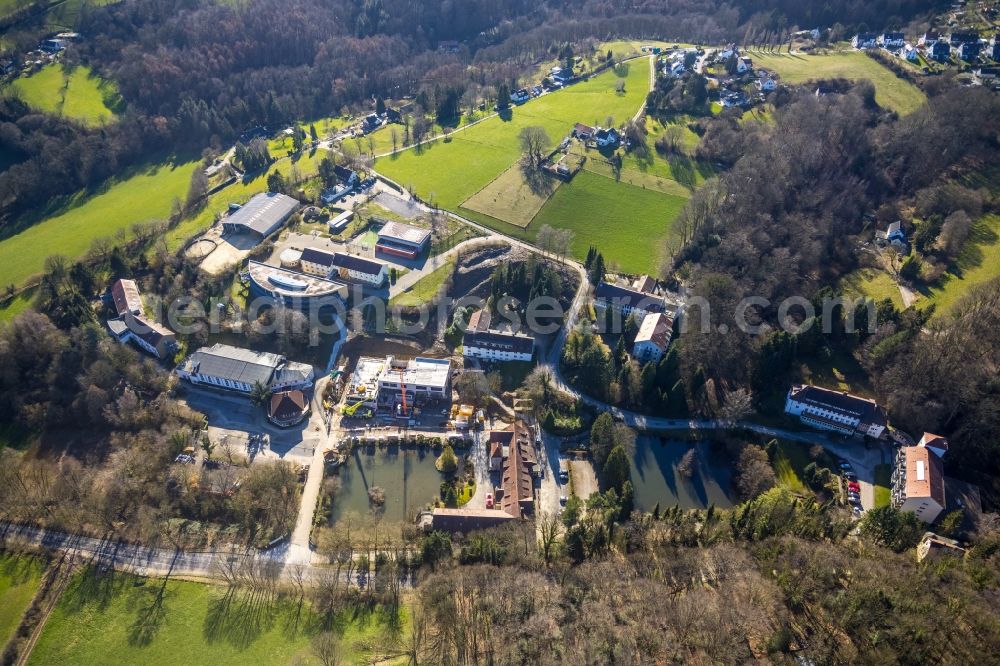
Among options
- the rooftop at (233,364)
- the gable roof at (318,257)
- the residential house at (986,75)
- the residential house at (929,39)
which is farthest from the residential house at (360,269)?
the residential house at (929,39)

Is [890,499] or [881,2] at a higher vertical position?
[881,2]

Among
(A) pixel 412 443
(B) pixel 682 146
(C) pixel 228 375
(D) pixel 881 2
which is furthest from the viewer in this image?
(D) pixel 881 2

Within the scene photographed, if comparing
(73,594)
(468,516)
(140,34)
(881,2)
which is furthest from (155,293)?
(881,2)

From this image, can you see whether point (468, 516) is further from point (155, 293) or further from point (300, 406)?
point (155, 293)

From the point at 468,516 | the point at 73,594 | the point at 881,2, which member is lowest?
the point at 73,594

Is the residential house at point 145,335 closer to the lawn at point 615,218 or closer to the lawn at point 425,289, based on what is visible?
the lawn at point 425,289

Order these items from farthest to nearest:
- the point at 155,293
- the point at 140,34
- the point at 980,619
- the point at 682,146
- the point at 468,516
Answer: the point at 140,34
the point at 682,146
the point at 155,293
the point at 468,516
the point at 980,619

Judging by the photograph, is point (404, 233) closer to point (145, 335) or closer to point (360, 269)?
point (360, 269)

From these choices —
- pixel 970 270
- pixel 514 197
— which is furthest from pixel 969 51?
pixel 514 197
